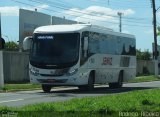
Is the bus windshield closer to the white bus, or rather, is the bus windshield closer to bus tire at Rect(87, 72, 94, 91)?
the white bus

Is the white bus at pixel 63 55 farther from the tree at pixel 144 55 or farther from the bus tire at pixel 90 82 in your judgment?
the tree at pixel 144 55

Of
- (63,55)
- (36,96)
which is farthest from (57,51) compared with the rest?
(36,96)

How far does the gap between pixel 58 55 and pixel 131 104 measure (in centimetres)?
1185

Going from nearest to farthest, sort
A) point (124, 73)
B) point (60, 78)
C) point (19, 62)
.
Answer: point (60, 78) < point (124, 73) < point (19, 62)

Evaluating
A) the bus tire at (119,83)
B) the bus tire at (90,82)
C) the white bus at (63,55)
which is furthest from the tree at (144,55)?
the white bus at (63,55)

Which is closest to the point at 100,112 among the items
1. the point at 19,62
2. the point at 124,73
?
the point at 124,73

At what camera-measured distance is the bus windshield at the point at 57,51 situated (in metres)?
27.1

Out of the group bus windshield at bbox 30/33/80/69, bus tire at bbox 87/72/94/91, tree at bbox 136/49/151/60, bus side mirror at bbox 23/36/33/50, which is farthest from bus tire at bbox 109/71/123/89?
tree at bbox 136/49/151/60

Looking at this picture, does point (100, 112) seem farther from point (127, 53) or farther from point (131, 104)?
point (127, 53)

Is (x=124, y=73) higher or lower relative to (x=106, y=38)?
lower

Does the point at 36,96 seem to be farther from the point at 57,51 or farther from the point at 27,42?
the point at 27,42

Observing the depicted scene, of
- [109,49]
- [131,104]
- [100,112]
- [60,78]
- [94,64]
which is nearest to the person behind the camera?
[100,112]

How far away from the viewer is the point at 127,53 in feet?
114

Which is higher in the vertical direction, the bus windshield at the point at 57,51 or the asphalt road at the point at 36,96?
the bus windshield at the point at 57,51
